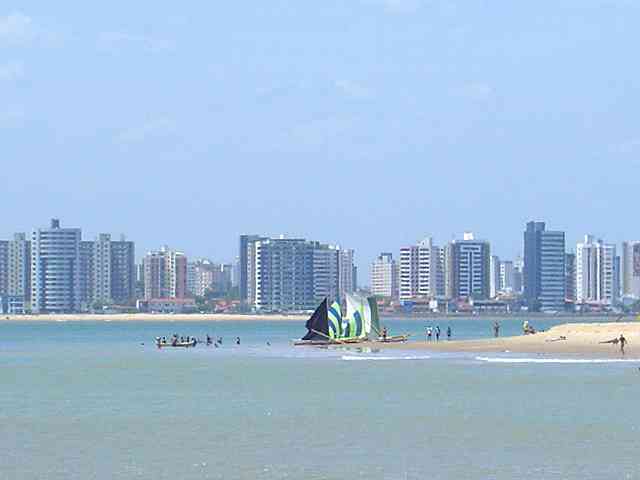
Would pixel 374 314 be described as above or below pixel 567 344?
above

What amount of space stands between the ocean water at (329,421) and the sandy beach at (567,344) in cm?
962

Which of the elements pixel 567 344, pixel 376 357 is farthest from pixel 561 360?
pixel 567 344

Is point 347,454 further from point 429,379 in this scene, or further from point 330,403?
point 429,379

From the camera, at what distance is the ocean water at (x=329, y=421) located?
3762 centimetres

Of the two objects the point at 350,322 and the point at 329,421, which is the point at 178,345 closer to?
the point at 350,322

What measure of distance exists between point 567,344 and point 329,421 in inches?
2137

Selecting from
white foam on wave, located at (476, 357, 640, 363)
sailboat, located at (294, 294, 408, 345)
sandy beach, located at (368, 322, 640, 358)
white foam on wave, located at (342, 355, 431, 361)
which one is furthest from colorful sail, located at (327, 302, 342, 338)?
white foam on wave, located at (476, 357, 640, 363)

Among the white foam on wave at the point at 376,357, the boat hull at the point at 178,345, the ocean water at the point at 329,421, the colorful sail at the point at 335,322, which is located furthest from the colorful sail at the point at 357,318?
the ocean water at the point at 329,421

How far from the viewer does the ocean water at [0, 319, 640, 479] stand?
3762cm

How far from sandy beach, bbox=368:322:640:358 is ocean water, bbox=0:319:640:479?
31.6 ft

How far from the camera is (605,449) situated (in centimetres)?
4062

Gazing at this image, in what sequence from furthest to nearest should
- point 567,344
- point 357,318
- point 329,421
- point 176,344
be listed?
point 176,344
point 357,318
point 567,344
point 329,421

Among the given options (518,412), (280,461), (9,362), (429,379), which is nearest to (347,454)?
(280,461)

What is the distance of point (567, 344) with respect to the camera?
102 metres
